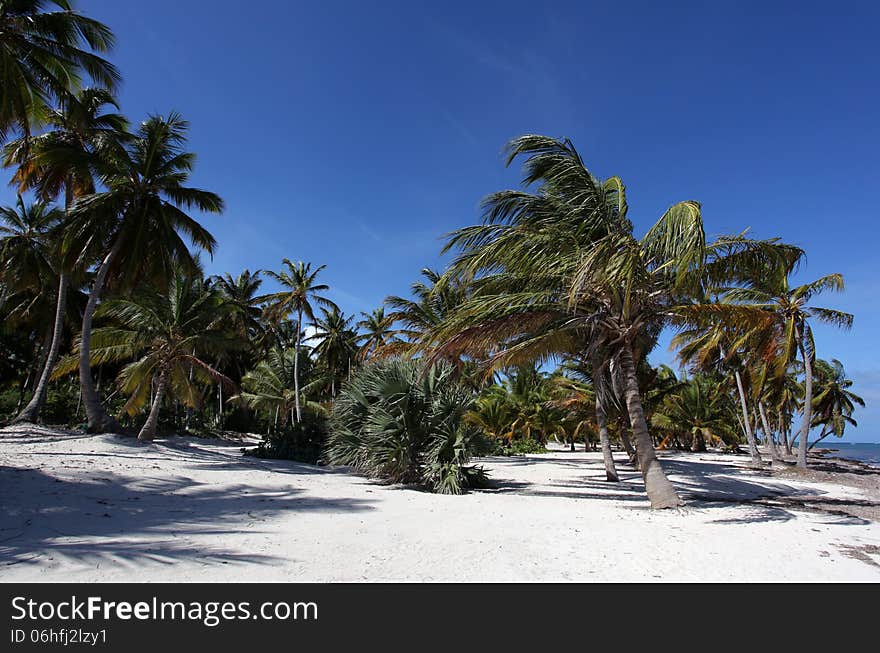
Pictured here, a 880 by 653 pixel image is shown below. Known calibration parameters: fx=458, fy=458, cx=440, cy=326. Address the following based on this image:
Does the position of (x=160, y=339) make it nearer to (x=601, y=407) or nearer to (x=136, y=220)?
(x=136, y=220)

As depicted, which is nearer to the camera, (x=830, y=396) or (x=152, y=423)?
(x=152, y=423)

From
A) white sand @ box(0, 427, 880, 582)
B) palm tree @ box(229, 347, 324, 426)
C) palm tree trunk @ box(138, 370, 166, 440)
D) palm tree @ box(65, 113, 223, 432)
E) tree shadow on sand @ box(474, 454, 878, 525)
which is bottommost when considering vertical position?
tree shadow on sand @ box(474, 454, 878, 525)

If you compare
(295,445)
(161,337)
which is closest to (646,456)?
(295,445)

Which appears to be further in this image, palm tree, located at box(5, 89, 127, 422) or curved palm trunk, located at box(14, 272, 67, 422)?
curved palm trunk, located at box(14, 272, 67, 422)

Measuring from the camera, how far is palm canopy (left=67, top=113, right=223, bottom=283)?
1513cm

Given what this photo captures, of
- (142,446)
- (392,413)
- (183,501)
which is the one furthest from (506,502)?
(142,446)

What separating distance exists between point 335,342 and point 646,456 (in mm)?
29469

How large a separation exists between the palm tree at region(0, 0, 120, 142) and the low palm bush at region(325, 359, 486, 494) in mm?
10077

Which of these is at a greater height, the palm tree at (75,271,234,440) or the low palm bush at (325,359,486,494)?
the palm tree at (75,271,234,440)

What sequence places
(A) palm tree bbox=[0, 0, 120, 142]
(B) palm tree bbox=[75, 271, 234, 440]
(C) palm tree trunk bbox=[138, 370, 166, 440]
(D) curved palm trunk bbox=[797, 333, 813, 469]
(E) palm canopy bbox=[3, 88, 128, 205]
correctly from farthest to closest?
(D) curved palm trunk bbox=[797, 333, 813, 469] < (B) palm tree bbox=[75, 271, 234, 440] < (C) palm tree trunk bbox=[138, 370, 166, 440] < (E) palm canopy bbox=[3, 88, 128, 205] < (A) palm tree bbox=[0, 0, 120, 142]

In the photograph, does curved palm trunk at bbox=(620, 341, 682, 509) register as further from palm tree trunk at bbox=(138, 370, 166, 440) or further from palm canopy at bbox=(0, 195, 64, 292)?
palm canopy at bbox=(0, 195, 64, 292)

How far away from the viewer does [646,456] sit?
27.8 ft

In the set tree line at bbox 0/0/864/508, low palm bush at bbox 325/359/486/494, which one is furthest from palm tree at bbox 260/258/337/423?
low palm bush at bbox 325/359/486/494
